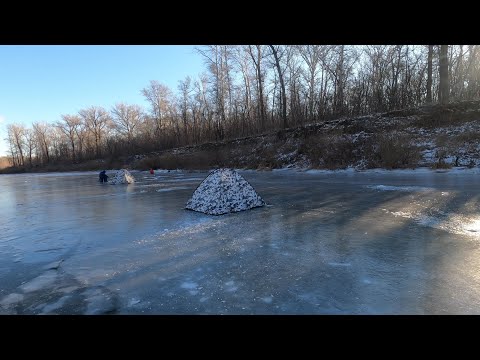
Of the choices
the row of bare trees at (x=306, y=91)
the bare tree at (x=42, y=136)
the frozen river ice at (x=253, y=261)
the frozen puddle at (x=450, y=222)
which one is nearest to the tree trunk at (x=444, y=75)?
the row of bare trees at (x=306, y=91)

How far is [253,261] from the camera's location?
404 centimetres

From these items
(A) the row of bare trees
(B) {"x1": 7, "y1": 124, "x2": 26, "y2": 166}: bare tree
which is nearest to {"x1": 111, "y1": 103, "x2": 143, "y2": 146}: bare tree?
(A) the row of bare trees

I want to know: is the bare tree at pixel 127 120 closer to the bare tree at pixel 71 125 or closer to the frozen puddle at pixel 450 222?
the bare tree at pixel 71 125

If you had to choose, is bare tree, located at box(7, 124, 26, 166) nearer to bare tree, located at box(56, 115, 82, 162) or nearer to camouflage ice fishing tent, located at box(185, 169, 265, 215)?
bare tree, located at box(56, 115, 82, 162)

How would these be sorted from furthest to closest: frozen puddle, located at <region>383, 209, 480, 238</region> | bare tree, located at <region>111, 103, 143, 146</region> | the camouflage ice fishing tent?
bare tree, located at <region>111, 103, 143, 146</region>
the camouflage ice fishing tent
frozen puddle, located at <region>383, 209, 480, 238</region>

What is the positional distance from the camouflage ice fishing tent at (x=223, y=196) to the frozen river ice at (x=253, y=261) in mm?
355

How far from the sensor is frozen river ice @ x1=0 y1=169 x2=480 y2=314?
2.87 m

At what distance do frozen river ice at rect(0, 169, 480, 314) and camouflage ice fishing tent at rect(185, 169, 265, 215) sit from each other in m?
0.35

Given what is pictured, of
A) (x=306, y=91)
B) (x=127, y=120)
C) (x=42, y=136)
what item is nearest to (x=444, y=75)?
(x=306, y=91)

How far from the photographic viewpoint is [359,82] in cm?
3475

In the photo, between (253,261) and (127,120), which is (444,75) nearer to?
(253,261)

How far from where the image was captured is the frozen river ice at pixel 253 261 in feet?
9.42
